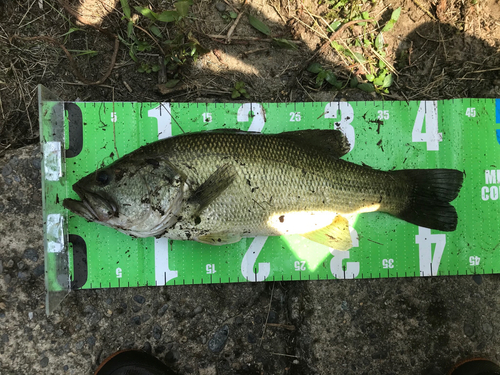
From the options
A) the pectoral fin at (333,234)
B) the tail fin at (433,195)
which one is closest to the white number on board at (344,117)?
the tail fin at (433,195)

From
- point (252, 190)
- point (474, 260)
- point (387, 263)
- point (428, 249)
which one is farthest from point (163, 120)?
point (474, 260)

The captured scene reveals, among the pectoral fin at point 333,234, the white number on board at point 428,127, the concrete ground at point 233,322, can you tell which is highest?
the white number on board at point 428,127

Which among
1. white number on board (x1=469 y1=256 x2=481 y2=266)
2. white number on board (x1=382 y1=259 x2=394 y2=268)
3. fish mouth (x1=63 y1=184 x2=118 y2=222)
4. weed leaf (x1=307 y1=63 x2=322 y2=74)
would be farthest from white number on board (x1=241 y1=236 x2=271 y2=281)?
white number on board (x1=469 y1=256 x2=481 y2=266)

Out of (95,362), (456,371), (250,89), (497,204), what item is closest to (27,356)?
(95,362)

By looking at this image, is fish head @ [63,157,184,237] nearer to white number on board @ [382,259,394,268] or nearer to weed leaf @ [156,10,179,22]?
weed leaf @ [156,10,179,22]

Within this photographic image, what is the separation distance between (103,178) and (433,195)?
2842 mm

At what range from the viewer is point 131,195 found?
2.42m

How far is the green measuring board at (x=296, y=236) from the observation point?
2939mm

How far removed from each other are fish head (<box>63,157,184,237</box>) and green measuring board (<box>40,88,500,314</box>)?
57cm

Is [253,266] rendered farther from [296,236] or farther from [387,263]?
[387,263]

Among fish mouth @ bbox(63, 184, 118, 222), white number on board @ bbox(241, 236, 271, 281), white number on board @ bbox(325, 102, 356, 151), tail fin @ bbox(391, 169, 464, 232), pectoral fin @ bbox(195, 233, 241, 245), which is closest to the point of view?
fish mouth @ bbox(63, 184, 118, 222)

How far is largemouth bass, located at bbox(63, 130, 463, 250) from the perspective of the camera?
96.0 inches

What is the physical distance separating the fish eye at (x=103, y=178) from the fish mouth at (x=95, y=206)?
0.30 feet

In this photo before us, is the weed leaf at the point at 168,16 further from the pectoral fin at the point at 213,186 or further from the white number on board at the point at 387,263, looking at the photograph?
the white number on board at the point at 387,263
